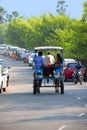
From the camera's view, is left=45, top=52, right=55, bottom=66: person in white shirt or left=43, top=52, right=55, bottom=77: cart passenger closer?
left=43, top=52, right=55, bottom=77: cart passenger

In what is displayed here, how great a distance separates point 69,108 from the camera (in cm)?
2500

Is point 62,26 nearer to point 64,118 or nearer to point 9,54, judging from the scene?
point 9,54

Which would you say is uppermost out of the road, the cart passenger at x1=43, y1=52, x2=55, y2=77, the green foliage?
the green foliage

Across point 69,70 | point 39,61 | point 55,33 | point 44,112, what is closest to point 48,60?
point 39,61

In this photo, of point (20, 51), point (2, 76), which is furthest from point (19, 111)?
point (20, 51)

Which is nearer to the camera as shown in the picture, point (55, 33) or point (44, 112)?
point (44, 112)

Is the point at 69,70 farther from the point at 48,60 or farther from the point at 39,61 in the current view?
the point at 39,61

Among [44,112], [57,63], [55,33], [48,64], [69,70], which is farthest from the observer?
[55,33]

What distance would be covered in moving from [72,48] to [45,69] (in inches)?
1123

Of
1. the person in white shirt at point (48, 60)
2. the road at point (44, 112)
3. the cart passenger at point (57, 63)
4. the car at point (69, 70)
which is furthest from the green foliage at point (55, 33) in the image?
the road at point (44, 112)

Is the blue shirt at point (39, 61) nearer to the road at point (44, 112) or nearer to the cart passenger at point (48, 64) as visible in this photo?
the cart passenger at point (48, 64)

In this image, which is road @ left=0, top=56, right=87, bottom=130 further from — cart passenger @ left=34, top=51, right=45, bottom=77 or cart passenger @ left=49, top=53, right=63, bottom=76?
cart passenger @ left=34, top=51, right=45, bottom=77

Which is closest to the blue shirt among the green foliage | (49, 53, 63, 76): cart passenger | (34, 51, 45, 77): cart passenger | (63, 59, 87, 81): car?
(34, 51, 45, 77): cart passenger

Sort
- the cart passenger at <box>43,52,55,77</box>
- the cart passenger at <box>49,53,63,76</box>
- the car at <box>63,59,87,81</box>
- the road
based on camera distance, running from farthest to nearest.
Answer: the car at <box>63,59,87,81</box> < the cart passenger at <box>43,52,55,77</box> < the cart passenger at <box>49,53,63,76</box> < the road
